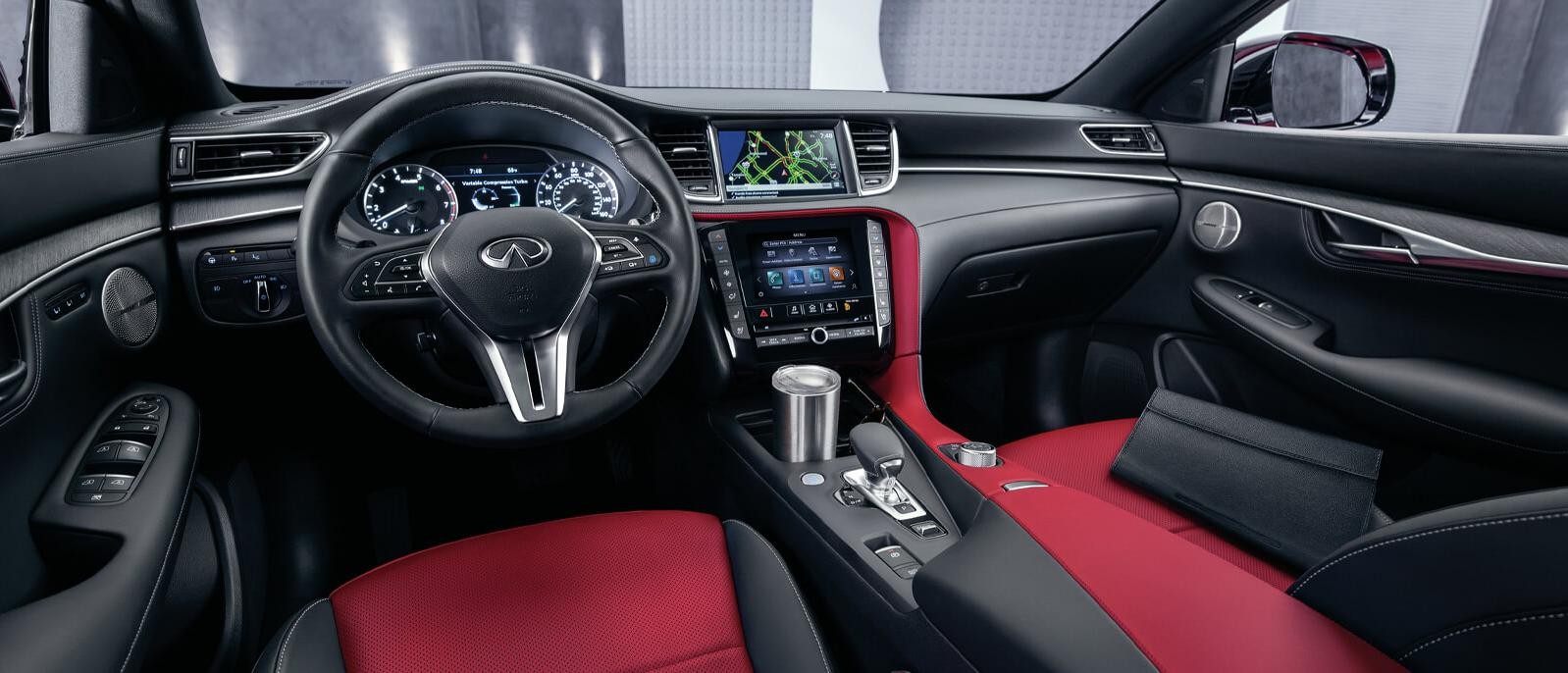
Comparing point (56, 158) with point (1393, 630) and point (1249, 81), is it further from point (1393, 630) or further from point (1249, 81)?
point (1249, 81)

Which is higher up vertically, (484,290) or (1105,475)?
(484,290)

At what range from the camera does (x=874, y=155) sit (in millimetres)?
1645

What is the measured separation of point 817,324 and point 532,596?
73 cm

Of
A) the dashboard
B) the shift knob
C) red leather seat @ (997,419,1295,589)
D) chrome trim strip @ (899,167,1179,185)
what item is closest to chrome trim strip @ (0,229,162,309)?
the dashboard

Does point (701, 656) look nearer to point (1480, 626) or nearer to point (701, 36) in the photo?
point (1480, 626)

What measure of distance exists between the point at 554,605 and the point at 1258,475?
1.11 meters

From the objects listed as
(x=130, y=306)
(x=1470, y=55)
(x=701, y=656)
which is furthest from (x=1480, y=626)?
(x=1470, y=55)

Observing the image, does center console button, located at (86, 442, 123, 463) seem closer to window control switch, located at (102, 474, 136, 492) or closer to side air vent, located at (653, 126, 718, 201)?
window control switch, located at (102, 474, 136, 492)

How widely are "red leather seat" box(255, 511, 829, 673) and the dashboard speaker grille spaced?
46 cm

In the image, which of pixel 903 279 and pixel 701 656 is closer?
pixel 701 656

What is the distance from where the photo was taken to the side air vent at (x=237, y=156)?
1.17 meters

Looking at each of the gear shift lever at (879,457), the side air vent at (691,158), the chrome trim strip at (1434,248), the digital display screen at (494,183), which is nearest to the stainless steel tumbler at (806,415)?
the gear shift lever at (879,457)

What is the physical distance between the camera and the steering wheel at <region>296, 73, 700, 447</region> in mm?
920

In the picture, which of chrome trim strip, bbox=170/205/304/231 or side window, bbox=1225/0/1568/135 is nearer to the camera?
chrome trim strip, bbox=170/205/304/231
